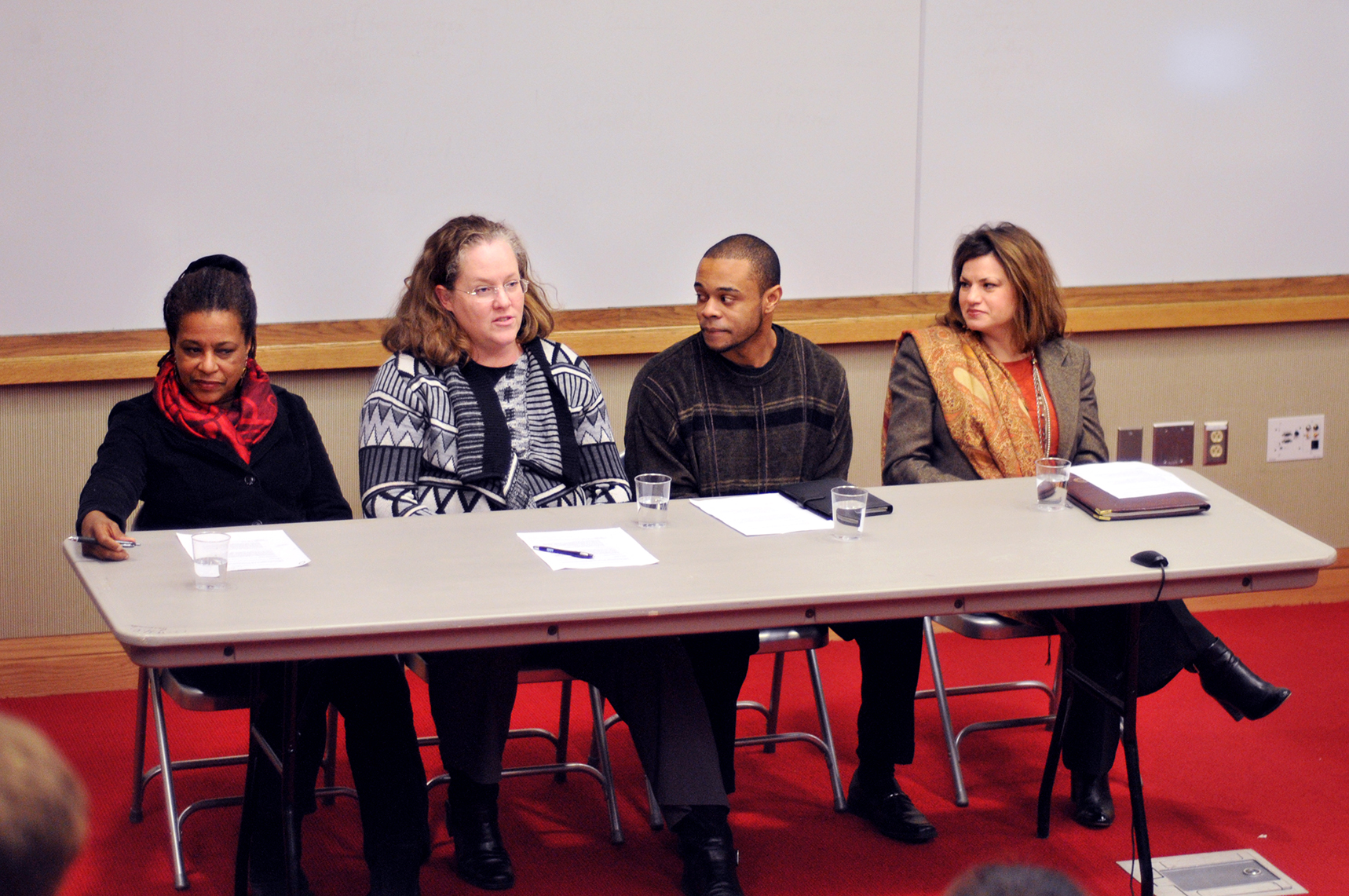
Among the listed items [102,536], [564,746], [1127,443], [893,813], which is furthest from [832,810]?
[1127,443]

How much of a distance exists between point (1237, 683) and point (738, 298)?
1.33 metres

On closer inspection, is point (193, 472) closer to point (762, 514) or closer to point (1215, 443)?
point (762, 514)

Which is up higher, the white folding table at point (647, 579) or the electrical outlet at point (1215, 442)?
the white folding table at point (647, 579)

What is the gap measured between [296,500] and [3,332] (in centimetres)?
111

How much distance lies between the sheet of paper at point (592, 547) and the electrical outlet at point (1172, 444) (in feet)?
7.72

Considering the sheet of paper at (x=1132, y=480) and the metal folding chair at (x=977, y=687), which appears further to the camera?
the metal folding chair at (x=977, y=687)

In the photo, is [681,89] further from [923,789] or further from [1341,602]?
[1341,602]

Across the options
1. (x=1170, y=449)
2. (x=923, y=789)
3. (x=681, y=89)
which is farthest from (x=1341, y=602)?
(x=681, y=89)

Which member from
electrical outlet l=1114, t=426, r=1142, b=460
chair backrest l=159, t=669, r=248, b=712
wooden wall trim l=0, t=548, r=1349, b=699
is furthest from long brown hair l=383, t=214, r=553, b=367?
electrical outlet l=1114, t=426, r=1142, b=460

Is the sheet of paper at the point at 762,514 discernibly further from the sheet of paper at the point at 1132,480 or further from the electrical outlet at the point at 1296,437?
the electrical outlet at the point at 1296,437

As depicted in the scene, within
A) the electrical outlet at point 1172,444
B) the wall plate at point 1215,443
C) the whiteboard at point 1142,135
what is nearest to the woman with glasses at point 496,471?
the whiteboard at point 1142,135

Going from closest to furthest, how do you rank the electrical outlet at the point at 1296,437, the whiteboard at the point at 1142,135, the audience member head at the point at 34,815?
the audience member head at the point at 34,815
the whiteboard at the point at 1142,135
the electrical outlet at the point at 1296,437

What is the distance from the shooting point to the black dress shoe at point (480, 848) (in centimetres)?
A: 267

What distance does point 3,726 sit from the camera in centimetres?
83
